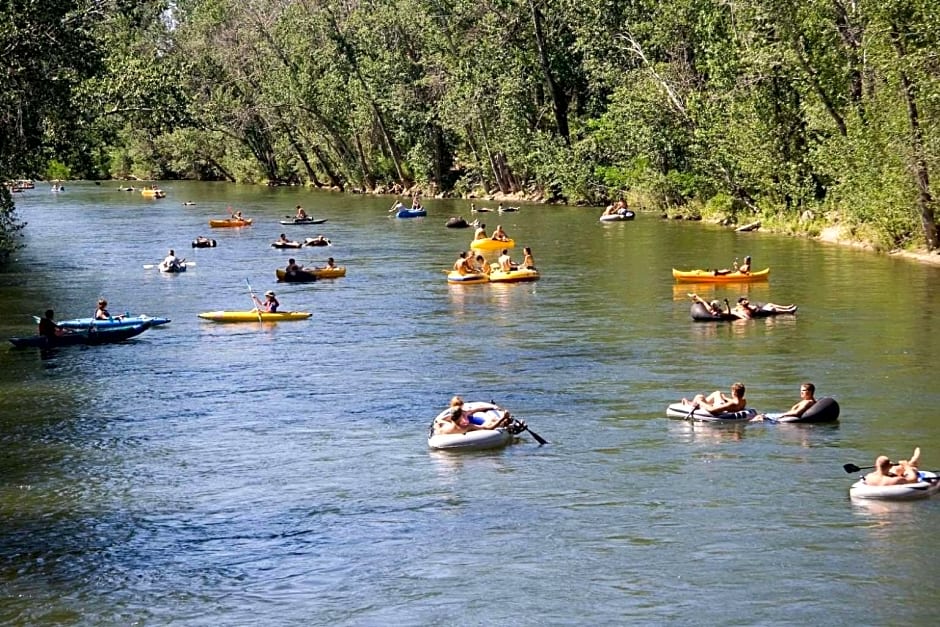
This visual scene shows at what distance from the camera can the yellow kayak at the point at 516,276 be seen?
4641 centimetres

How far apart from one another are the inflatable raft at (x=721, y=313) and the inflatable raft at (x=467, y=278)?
34.9 feet

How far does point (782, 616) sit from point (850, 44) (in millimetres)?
39690

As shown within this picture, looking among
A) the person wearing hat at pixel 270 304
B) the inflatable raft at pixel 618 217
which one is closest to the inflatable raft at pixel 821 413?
the person wearing hat at pixel 270 304

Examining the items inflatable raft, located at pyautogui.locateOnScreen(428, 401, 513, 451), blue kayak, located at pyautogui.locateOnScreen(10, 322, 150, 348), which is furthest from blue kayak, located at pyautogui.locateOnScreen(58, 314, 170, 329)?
inflatable raft, located at pyautogui.locateOnScreen(428, 401, 513, 451)

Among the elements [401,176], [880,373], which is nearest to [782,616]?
[880,373]

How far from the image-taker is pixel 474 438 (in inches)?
961

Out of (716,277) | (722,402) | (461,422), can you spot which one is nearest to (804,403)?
(722,402)

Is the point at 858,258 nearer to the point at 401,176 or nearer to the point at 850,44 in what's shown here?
the point at 850,44

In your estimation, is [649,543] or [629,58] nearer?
[649,543]

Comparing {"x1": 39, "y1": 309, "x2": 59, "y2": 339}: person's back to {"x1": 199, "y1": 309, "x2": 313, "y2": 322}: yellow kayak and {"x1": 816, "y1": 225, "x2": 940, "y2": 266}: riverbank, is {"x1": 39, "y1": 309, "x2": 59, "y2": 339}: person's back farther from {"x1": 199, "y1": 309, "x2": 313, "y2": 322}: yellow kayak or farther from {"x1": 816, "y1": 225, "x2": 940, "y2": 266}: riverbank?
{"x1": 816, "y1": 225, "x2": 940, "y2": 266}: riverbank

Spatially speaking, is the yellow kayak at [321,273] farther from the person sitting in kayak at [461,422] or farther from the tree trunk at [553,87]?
the tree trunk at [553,87]

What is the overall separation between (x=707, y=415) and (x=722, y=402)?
39 centimetres

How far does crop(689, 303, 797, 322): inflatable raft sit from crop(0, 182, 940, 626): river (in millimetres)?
322

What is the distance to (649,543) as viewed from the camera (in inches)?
762
